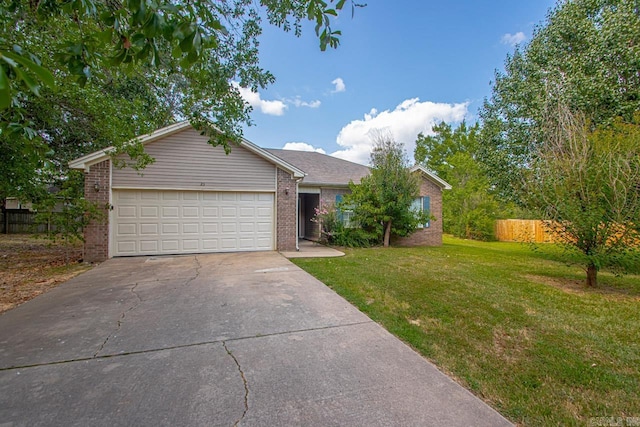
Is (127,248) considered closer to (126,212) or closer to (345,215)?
(126,212)

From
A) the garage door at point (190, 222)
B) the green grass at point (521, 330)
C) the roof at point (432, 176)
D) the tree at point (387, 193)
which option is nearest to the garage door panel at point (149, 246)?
the garage door at point (190, 222)

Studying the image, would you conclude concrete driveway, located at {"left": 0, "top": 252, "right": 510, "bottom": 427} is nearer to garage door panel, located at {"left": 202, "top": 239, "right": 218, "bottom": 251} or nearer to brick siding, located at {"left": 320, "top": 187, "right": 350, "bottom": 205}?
garage door panel, located at {"left": 202, "top": 239, "right": 218, "bottom": 251}

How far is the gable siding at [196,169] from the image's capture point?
9070 mm

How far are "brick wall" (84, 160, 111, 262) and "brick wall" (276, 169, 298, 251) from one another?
5097 millimetres

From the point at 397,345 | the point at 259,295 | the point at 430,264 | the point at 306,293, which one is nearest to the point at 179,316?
the point at 259,295

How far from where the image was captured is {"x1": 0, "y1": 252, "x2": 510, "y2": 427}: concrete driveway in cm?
219

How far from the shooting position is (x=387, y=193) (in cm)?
1161

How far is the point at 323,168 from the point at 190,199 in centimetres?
681

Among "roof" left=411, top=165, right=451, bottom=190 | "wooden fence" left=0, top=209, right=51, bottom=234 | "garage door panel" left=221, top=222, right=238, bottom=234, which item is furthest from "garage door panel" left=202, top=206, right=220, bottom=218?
"wooden fence" left=0, top=209, right=51, bottom=234

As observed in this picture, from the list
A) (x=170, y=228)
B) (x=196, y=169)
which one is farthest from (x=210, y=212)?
(x=196, y=169)

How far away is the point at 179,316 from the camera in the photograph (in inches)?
164

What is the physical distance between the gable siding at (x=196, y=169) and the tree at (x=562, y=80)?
7.96 metres

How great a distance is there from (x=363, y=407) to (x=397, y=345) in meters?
1.20

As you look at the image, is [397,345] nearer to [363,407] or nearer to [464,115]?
[363,407]
